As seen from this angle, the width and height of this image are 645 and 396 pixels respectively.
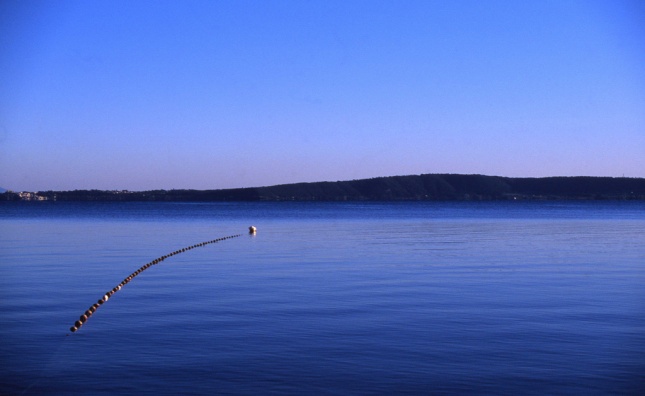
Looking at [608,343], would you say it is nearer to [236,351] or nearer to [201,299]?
[236,351]

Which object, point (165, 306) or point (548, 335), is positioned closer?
point (548, 335)

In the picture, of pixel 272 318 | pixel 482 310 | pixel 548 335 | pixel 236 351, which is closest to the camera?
pixel 236 351

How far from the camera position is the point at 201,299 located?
20422mm

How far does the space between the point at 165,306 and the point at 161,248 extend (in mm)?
22249

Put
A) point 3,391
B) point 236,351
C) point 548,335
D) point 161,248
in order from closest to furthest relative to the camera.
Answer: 1. point 3,391
2. point 236,351
3. point 548,335
4. point 161,248

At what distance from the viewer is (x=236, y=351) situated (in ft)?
45.3

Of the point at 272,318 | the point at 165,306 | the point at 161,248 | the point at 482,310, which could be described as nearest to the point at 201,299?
the point at 165,306

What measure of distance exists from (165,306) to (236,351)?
6069 mm

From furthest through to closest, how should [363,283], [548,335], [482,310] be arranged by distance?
[363,283] → [482,310] → [548,335]

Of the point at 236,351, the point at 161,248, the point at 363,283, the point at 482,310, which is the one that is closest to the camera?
the point at 236,351

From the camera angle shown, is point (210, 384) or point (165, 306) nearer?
point (210, 384)

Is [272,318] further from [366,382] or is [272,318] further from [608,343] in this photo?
[608,343]

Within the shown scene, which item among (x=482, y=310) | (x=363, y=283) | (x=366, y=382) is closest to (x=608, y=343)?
(x=482, y=310)

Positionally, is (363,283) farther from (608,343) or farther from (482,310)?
(608,343)
